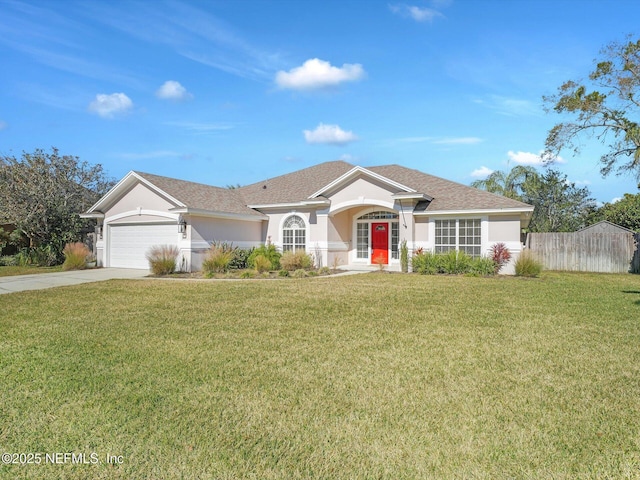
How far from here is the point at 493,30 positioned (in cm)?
1350

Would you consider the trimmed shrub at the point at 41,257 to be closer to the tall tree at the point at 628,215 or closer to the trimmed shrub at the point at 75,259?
the trimmed shrub at the point at 75,259

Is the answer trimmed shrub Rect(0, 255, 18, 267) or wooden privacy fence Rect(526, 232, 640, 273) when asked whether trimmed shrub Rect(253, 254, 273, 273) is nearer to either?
wooden privacy fence Rect(526, 232, 640, 273)

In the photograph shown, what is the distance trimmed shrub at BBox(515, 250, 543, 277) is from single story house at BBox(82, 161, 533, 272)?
2.10 feet

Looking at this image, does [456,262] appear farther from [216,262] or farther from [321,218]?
[216,262]

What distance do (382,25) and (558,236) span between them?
45.9 feet

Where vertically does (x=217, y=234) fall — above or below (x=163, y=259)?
above

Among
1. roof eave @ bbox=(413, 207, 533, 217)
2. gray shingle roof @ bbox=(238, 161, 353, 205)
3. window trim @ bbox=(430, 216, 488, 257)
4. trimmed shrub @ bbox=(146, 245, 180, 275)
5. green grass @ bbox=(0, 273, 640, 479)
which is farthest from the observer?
gray shingle roof @ bbox=(238, 161, 353, 205)

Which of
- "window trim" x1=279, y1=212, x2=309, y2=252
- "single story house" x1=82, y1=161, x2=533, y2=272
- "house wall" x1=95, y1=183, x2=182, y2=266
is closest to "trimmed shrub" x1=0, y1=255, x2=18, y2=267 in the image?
"house wall" x1=95, y1=183, x2=182, y2=266

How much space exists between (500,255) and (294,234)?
403 inches

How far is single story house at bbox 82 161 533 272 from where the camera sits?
18.0 metres

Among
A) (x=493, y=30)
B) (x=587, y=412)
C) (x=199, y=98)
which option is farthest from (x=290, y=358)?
(x=199, y=98)

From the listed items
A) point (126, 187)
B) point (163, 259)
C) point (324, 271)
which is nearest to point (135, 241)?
point (126, 187)

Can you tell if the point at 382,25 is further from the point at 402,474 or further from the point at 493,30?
the point at 402,474

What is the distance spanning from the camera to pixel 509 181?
32031 mm
